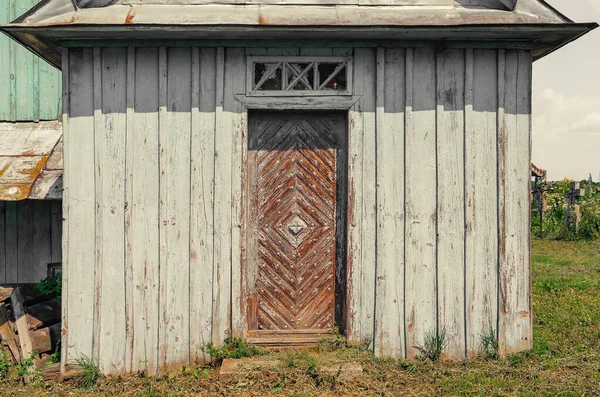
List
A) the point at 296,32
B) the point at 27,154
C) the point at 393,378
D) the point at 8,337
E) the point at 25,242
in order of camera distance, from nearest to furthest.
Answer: the point at 393,378, the point at 296,32, the point at 8,337, the point at 27,154, the point at 25,242

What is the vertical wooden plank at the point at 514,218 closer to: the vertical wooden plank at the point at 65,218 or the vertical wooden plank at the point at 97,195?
the vertical wooden plank at the point at 97,195

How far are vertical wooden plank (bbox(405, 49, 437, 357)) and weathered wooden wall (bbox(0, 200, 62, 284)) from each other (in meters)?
5.52

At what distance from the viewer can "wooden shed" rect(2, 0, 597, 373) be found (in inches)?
192

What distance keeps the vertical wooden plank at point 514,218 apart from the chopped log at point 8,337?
547 cm

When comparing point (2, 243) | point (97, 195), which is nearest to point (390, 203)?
point (97, 195)

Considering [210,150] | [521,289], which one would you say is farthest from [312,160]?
[521,289]

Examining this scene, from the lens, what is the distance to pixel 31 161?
623 centimetres

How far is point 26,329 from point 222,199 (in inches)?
105

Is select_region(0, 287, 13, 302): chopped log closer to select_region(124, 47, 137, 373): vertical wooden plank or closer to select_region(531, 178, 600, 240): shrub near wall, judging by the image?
select_region(124, 47, 137, 373): vertical wooden plank

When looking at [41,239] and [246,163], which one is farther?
[41,239]

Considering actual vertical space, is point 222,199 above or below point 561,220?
above

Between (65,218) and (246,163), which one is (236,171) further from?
(65,218)

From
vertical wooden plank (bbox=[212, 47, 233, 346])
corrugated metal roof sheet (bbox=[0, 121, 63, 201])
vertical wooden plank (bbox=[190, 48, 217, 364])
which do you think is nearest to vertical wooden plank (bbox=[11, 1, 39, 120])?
corrugated metal roof sheet (bbox=[0, 121, 63, 201])

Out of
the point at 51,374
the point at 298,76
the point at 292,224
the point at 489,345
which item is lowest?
the point at 51,374
